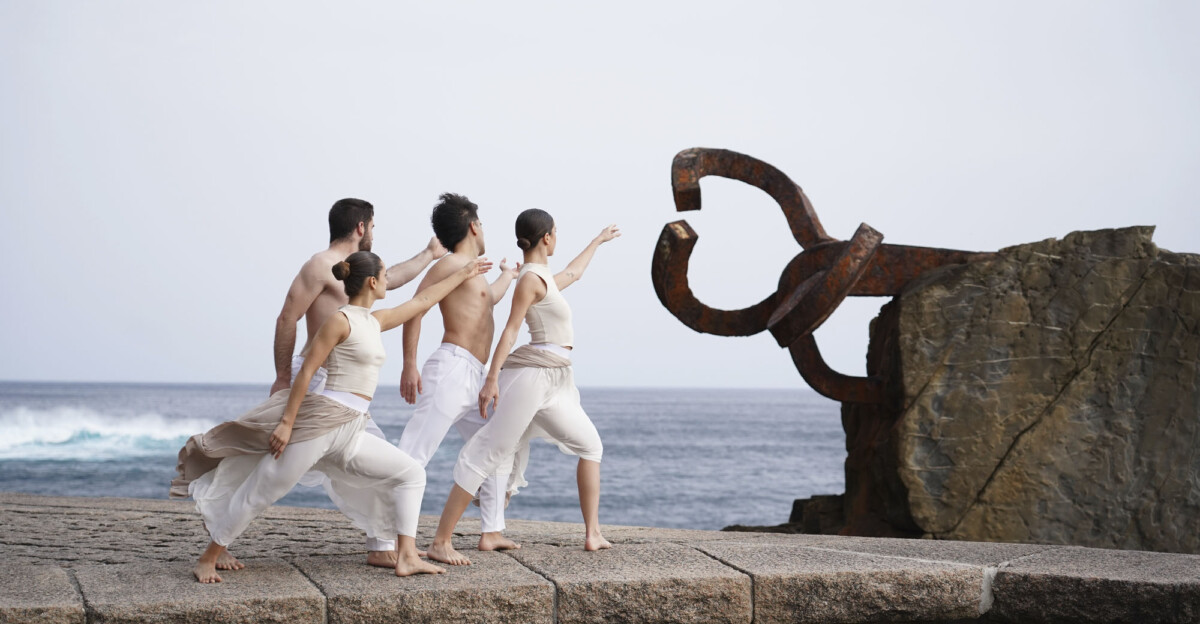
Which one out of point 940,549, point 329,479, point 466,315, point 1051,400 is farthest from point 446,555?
point 1051,400

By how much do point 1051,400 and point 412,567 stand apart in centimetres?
360

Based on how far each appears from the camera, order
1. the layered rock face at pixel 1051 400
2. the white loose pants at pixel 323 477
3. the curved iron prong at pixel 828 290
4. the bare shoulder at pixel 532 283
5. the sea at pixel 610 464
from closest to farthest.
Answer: the white loose pants at pixel 323 477, the bare shoulder at pixel 532 283, the curved iron prong at pixel 828 290, the layered rock face at pixel 1051 400, the sea at pixel 610 464

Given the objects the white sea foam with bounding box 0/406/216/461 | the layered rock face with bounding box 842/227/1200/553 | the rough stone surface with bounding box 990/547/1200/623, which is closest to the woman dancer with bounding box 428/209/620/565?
the rough stone surface with bounding box 990/547/1200/623

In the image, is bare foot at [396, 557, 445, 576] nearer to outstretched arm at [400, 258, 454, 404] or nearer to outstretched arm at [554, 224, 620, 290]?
outstretched arm at [400, 258, 454, 404]

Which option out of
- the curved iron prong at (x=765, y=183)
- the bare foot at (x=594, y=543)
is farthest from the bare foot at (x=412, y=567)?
the curved iron prong at (x=765, y=183)

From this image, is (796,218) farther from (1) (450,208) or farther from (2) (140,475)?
(2) (140,475)

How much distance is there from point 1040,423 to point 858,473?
3.36ft

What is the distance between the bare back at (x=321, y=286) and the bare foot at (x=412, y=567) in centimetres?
103

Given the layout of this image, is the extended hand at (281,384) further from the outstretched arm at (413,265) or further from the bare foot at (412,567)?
the bare foot at (412,567)

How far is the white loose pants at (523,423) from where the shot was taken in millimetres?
4305

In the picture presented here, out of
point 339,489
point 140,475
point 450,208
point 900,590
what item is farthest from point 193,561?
point 140,475

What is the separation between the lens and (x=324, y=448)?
3.79 m

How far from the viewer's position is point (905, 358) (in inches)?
225

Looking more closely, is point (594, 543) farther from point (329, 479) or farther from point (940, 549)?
point (940, 549)
